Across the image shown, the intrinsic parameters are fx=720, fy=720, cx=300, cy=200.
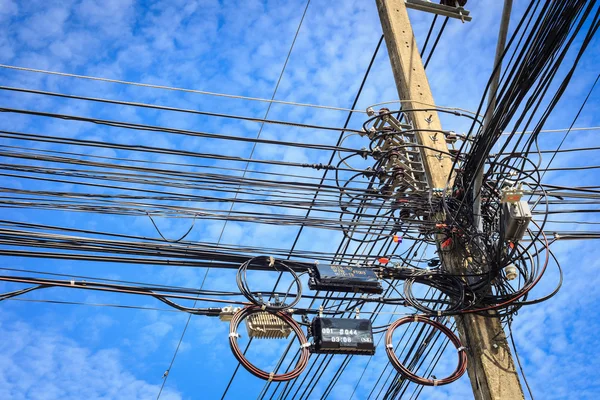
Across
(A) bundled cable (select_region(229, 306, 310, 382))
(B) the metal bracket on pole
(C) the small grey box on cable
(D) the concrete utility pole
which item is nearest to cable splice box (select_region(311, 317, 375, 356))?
(A) bundled cable (select_region(229, 306, 310, 382))

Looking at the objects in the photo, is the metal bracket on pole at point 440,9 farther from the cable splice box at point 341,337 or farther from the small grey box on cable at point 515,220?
the cable splice box at point 341,337

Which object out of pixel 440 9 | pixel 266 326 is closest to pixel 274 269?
pixel 266 326

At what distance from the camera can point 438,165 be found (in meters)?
7.36

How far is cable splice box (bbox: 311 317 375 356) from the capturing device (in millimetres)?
6156

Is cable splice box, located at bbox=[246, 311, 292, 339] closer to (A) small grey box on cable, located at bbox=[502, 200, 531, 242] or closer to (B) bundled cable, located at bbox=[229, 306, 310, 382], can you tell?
(B) bundled cable, located at bbox=[229, 306, 310, 382]

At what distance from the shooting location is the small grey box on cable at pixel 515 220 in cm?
613

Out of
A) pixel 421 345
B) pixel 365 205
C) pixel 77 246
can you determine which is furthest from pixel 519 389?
pixel 77 246

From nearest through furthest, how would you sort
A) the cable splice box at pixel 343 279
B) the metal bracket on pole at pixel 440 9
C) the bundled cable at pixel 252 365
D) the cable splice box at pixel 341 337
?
the bundled cable at pixel 252 365, the cable splice box at pixel 341 337, the cable splice box at pixel 343 279, the metal bracket on pole at pixel 440 9

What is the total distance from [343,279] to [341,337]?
56 cm

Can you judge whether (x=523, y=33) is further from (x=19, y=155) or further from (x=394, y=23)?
(x=19, y=155)

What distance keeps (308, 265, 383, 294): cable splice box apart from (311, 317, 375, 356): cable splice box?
33 centimetres

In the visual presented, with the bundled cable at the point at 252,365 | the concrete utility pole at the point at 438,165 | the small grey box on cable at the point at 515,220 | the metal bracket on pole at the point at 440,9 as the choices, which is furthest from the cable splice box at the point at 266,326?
the metal bracket on pole at the point at 440,9

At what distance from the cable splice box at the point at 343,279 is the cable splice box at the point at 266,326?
1.49ft

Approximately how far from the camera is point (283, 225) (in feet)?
23.0
